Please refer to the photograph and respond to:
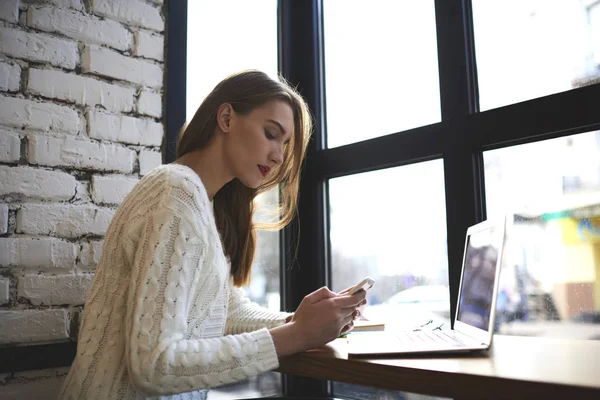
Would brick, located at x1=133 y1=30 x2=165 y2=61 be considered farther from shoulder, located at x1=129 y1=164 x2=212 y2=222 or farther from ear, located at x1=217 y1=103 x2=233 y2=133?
shoulder, located at x1=129 y1=164 x2=212 y2=222

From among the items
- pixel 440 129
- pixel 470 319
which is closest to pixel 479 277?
pixel 470 319

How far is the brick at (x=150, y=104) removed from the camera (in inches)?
64.9

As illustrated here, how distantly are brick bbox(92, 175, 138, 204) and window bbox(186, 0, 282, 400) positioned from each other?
1.17 ft

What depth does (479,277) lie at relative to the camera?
3.97 ft

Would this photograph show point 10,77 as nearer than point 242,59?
Yes

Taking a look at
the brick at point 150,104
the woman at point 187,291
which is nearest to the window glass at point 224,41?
the brick at point 150,104

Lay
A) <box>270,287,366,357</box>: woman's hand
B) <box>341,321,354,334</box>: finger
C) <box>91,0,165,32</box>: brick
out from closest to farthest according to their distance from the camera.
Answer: <box>270,287,366,357</box>: woman's hand, <box>341,321,354,334</box>: finger, <box>91,0,165,32</box>: brick

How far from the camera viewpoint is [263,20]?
215cm

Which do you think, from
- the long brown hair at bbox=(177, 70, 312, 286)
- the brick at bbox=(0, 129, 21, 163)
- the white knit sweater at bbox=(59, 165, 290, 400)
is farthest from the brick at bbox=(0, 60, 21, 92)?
the white knit sweater at bbox=(59, 165, 290, 400)

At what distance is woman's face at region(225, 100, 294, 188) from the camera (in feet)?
4.44

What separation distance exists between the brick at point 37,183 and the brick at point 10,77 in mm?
212

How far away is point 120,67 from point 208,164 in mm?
499

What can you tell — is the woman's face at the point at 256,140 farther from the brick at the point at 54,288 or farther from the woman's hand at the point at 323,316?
the brick at the point at 54,288

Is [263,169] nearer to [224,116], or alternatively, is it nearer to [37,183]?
[224,116]
